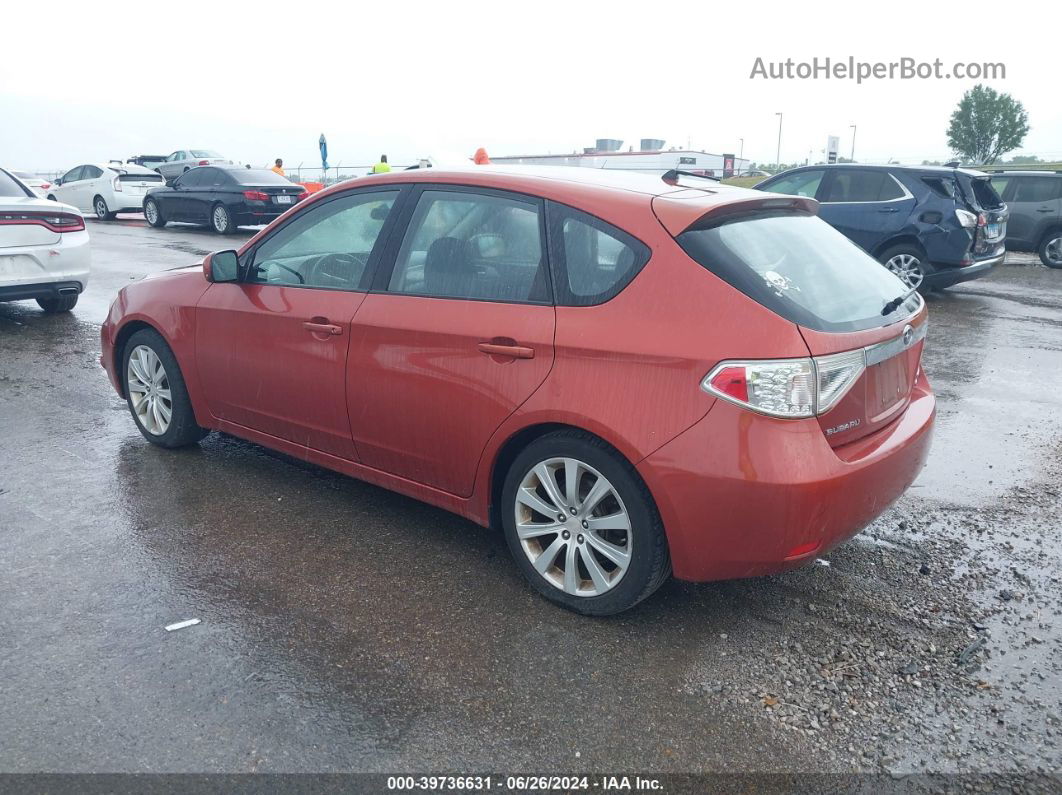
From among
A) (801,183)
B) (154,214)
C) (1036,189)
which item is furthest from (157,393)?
(154,214)

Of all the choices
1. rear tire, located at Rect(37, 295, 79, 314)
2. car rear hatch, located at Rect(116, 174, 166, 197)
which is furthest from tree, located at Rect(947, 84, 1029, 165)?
rear tire, located at Rect(37, 295, 79, 314)

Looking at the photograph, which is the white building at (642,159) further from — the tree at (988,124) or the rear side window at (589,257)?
the tree at (988,124)

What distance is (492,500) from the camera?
12.3ft

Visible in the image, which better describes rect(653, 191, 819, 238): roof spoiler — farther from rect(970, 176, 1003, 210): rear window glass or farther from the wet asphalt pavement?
rect(970, 176, 1003, 210): rear window glass

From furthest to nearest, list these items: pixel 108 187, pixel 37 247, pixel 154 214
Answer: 1. pixel 108 187
2. pixel 154 214
3. pixel 37 247

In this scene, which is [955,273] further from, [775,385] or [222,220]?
[222,220]

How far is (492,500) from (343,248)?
4.82 feet

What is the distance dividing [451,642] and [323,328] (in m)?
1.63

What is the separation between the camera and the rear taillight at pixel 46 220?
843cm

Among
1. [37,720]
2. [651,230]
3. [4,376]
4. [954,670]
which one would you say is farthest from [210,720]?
[4,376]

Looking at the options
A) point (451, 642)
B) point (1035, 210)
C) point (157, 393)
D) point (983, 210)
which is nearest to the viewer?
point (451, 642)

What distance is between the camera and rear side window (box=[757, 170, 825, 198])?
40.0 feet

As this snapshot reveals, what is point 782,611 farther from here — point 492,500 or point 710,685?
point 492,500

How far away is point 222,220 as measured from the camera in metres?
19.2
